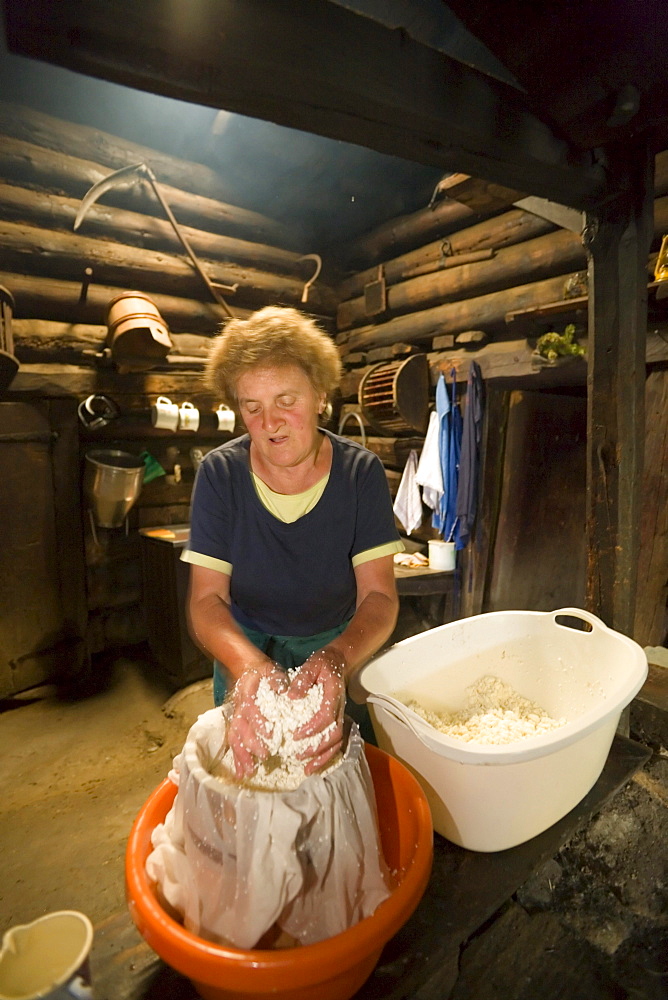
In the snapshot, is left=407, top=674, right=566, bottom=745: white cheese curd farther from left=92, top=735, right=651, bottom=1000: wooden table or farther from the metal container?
the metal container

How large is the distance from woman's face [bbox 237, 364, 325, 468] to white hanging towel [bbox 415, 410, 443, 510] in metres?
3.00

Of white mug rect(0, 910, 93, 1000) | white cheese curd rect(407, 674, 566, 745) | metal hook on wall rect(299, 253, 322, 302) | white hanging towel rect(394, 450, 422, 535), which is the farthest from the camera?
metal hook on wall rect(299, 253, 322, 302)

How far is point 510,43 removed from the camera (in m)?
1.69

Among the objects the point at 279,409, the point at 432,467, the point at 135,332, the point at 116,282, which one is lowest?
the point at 432,467

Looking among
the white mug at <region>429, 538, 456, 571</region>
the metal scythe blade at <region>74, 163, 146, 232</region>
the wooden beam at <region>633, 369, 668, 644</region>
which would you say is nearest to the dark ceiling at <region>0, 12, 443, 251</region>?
the metal scythe blade at <region>74, 163, 146, 232</region>

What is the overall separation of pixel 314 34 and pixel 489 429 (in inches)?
142

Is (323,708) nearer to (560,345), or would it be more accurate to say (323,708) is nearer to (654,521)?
(654,521)

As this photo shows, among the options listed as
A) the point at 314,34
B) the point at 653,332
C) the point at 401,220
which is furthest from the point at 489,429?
the point at 314,34

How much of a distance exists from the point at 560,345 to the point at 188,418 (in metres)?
3.50

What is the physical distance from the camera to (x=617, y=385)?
8.09 feet

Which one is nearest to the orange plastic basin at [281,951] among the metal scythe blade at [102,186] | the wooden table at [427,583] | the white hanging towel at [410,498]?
the wooden table at [427,583]

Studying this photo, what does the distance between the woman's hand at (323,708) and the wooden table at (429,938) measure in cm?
51

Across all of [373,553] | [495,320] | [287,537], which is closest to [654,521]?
[495,320]

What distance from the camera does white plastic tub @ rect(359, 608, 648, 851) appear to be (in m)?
1.39
